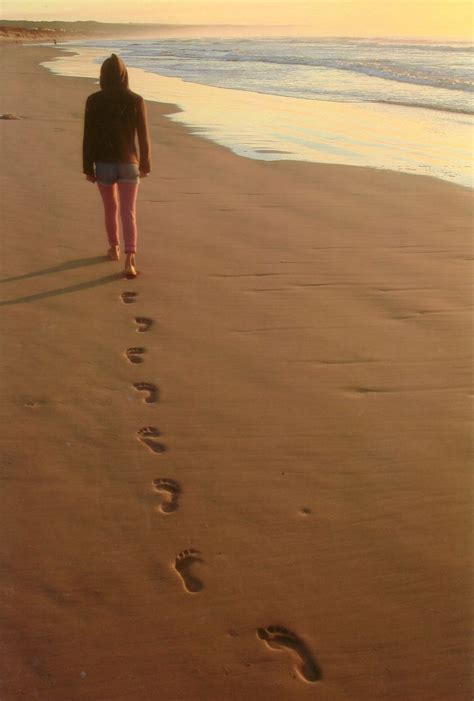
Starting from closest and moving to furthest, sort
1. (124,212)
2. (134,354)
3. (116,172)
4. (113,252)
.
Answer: (134,354)
(116,172)
(124,212)
(113,252)

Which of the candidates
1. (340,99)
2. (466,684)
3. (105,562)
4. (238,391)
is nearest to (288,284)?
(238,391)

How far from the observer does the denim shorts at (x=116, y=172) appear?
5848mm

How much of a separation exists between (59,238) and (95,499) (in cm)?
396

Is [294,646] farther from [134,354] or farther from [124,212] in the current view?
[124,212]

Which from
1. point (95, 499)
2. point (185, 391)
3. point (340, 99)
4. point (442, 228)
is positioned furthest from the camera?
point (340, 99)

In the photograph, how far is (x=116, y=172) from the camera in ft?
19.3

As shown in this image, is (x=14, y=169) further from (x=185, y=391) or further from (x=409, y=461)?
(x=409, y=461)

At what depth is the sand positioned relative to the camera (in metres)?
2.57

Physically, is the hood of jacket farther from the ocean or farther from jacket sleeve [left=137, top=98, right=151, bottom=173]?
the ocean

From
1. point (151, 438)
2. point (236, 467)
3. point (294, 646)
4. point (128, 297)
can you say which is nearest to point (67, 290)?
point (128, 297)

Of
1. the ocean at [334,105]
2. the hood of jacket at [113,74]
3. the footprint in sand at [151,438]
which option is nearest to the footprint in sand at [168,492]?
the footprint in sand at [151,438]

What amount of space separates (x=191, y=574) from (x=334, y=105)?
1641 centimetres

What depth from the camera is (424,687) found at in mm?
2480

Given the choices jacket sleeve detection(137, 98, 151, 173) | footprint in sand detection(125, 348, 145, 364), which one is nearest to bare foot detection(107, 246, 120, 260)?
jacket sleeve detection(137, 98, 151, 173)
